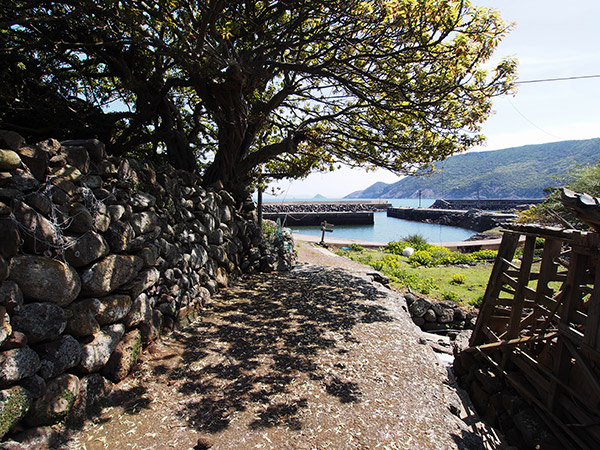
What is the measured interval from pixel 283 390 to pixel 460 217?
187 feet

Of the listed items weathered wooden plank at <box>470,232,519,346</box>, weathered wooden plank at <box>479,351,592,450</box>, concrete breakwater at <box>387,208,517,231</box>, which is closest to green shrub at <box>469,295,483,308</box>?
weathered wooden plank at <box>470,232,519,346</box>

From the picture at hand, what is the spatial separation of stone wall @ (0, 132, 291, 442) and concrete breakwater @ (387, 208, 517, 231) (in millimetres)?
40911

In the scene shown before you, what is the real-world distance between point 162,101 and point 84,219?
5.42 meters

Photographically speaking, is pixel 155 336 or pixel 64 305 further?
pixel 155 336

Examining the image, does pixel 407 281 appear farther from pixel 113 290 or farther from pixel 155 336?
pixel 113 290

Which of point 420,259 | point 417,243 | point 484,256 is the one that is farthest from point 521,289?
point 417,243

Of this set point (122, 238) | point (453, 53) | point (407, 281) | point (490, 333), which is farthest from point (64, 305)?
point (407, 281)

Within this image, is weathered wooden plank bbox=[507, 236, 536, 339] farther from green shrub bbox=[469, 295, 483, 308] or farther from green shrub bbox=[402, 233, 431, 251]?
green shrub bbox=[402, 233, 431, 251]

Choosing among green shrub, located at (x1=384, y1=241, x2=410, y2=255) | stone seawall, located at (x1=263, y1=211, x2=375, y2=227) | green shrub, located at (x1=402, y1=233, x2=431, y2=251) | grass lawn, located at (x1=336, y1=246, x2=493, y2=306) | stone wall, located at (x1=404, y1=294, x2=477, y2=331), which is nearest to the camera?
stone wall, located at (x1=404, y1=294, x2=477, y2=331)

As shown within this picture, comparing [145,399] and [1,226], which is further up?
[1,226]

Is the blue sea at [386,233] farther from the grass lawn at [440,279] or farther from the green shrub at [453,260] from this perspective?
the grass lawn at [440,279]

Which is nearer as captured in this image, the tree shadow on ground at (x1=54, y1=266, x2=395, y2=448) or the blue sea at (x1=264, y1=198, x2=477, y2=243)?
the tree shadow on ground at (x1=54, y1=266, x2=395, y2=448)

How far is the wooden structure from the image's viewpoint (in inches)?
138

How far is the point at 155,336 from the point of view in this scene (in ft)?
15.0
